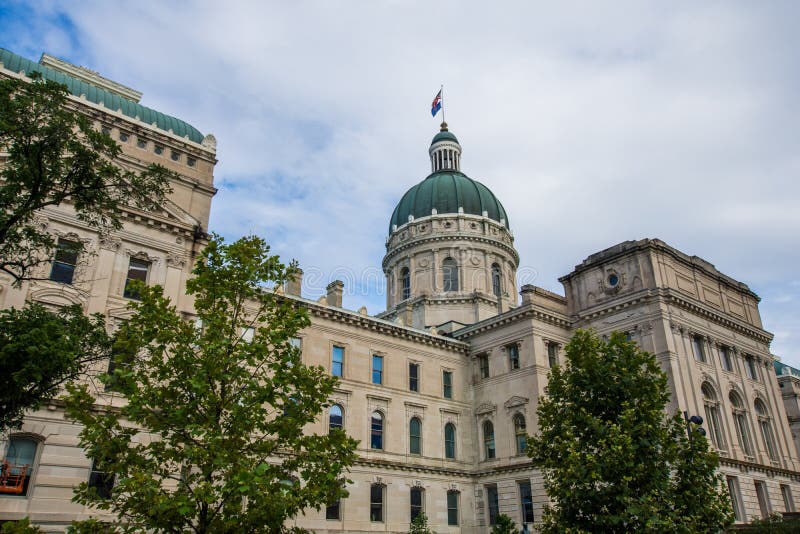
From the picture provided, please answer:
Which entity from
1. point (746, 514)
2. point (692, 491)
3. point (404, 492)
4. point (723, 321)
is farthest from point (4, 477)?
point (723, 321)

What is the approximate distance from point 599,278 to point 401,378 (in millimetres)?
15556

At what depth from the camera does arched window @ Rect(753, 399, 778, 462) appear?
43.8 metres

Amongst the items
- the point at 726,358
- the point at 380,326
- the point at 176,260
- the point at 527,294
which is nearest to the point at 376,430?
the point at 380,326

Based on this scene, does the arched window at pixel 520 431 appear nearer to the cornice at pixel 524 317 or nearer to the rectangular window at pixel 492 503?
the rectangular window at pixel 492 503

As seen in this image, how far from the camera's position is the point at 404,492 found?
4003 centimetres

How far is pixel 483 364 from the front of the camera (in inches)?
1869

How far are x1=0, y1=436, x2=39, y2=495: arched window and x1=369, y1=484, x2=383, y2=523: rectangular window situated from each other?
62.2ft

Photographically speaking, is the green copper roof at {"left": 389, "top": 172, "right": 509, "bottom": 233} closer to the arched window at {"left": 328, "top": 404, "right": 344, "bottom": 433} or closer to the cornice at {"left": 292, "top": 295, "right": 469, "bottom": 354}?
the cornice at {"left": 292, "top": 295, "right": 469, "bottom": 354}

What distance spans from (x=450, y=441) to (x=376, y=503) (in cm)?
797

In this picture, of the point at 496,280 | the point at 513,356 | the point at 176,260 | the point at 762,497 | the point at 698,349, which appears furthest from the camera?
the point at 496,280

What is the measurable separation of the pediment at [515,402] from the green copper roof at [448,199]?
2756 centimetres

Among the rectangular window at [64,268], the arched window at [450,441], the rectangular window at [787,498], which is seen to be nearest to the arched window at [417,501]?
the arched window at [450,441]

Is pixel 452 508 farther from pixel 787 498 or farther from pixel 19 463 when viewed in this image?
pixel 19 463

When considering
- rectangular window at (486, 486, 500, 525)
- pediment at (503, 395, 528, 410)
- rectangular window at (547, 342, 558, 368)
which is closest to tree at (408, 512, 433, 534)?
rectangular window at (486, 486, 500, 525)
